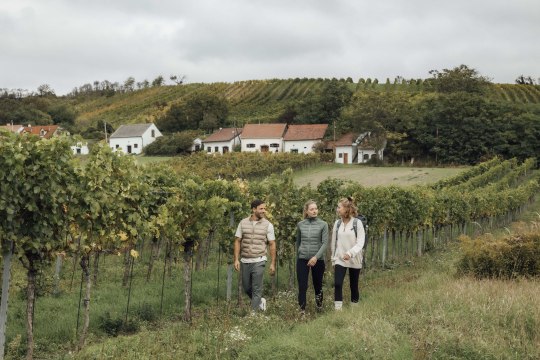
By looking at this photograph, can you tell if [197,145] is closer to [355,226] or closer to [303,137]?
[303,137]

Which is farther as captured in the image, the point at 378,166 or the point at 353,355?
the point at 378,166

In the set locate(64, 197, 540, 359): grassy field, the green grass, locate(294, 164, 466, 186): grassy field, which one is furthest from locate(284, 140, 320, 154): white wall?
the green grass

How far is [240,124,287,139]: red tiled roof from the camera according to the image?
77312 mm

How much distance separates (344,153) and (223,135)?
21420 millimetres

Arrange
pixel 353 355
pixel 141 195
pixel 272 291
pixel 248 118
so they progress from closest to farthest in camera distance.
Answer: pixel 353 355, pixel 141 195, pixel 272 291, pixel 248 118

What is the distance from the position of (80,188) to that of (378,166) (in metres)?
57.3

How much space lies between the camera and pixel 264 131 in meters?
77.9

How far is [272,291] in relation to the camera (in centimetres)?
1153

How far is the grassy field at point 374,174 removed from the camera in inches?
1900

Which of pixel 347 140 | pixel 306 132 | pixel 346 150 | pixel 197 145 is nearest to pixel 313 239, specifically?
pixel 346 150

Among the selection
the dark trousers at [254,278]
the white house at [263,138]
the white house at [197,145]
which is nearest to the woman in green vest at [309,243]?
the dark trousers at [254,278]

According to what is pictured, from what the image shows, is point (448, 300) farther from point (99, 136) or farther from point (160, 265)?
point (99, 136)

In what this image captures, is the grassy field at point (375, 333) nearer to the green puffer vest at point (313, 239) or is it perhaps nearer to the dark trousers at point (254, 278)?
the dark trousers at point (254, 278)

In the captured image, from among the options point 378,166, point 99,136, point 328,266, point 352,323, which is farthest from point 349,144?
point 352,323
